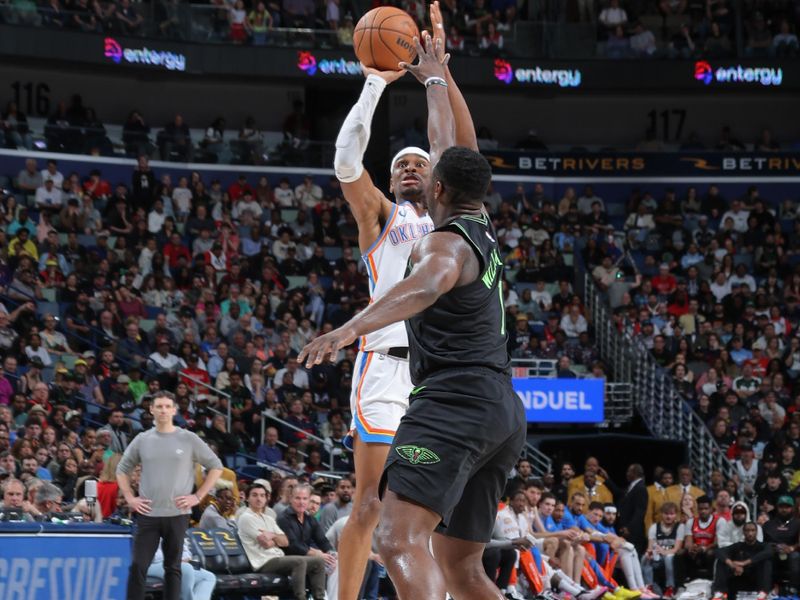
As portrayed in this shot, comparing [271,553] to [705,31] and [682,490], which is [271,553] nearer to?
[682,490]

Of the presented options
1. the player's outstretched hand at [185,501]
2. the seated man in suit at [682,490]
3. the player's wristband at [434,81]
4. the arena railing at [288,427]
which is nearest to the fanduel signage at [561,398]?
the seated man in suit at [682,490]

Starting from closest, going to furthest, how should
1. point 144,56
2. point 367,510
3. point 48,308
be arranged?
point 367,510, point 48,308, point 144,56

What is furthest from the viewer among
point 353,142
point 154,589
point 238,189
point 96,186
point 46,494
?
Answer: point 238,189

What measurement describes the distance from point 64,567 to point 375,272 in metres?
2.69

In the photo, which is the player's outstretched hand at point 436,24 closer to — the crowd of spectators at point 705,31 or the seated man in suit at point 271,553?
the seated man in suit at point 271,553

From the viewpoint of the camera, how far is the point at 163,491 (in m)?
10.2

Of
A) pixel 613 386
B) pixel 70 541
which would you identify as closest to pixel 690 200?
pixel 613 386

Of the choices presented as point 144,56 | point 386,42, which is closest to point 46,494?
point 386,42

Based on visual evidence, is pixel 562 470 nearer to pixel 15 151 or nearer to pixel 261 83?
pixel 15 151

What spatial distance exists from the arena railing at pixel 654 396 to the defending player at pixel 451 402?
1493 centimetres

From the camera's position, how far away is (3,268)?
782 inches

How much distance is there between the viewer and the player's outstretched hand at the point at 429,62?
6.95m

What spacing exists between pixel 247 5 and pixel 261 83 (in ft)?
8.11

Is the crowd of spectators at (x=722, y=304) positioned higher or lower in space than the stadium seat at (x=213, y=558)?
higher
